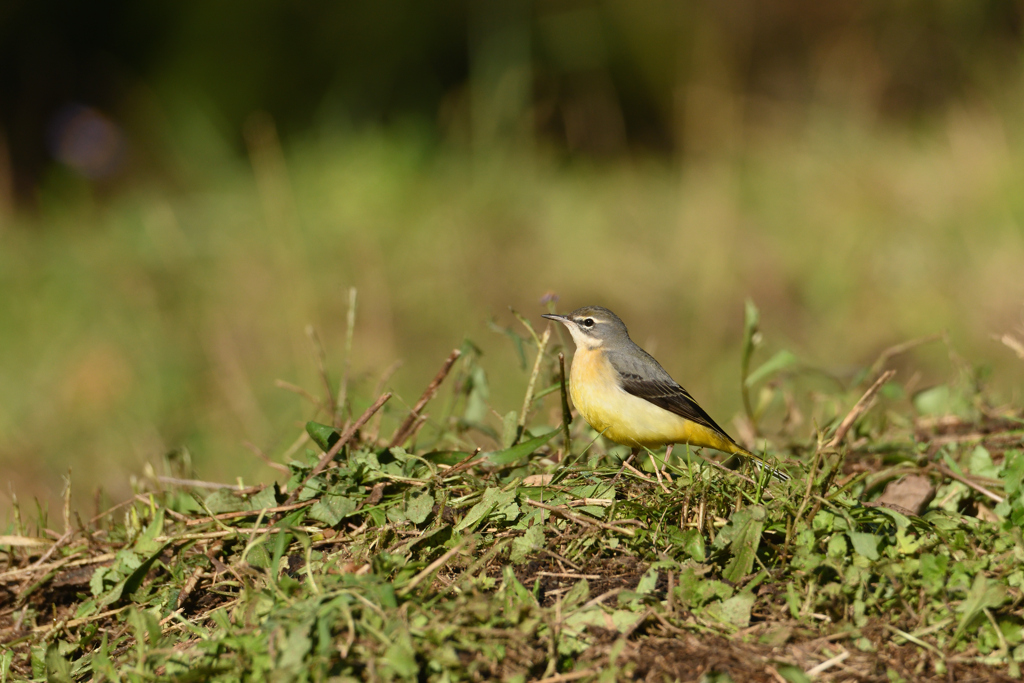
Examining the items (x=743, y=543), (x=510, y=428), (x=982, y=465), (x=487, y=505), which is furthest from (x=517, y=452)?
(x=982, y=465)

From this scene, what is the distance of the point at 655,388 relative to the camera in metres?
4.68

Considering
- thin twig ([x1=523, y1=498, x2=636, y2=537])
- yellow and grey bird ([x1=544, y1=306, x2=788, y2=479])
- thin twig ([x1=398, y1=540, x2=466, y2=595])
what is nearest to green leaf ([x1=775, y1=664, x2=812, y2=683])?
thin twig ([x1=523, y1=498, x2=636, y2=537])

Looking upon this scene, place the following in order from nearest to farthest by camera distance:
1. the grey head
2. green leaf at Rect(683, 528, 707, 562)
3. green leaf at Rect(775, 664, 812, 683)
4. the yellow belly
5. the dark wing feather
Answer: green leaf at Rect(775, 664, 812, 683), green leaf at Rect(683, 528, 707, 562), the yellow belly, the dark wing feather, the grey head

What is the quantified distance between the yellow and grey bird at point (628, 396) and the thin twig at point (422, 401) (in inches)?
36.8

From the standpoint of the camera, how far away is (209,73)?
503 inches

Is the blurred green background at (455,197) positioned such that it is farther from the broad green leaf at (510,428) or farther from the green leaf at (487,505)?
the green leaf at (487,505)

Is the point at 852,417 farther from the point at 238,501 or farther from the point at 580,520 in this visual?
the point at 238,501

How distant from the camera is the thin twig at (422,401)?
3.40 meters

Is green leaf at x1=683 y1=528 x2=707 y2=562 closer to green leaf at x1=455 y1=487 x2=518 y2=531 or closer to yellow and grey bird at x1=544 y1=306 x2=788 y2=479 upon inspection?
green leaf at x1=455 y1=487 x2=518 y2=531

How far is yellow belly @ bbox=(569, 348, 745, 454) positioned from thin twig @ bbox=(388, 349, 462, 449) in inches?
38.3

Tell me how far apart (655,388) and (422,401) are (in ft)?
5.59

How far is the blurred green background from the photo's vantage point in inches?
320

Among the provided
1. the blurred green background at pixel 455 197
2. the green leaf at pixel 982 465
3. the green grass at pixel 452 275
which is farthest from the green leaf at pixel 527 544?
the green grass at pixel 452 275

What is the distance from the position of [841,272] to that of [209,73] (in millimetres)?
9379
